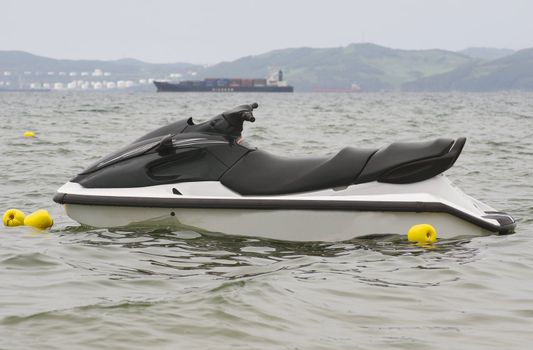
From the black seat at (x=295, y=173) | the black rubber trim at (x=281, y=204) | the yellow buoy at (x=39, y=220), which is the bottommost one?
the yellow buoy at (x=39, y=220)

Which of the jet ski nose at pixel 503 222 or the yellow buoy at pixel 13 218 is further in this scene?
the yellow buoy at pixel 13 218

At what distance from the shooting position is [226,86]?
472 feet

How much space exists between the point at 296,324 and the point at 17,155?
11.3 m

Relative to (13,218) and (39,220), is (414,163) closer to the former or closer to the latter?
(39,220)

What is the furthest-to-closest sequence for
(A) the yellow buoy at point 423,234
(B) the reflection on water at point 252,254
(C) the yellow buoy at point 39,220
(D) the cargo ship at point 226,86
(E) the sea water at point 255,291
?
(D) the cargo ship at point 226,86, (C) the yellow buoy at point 39,220, (A) the yellow buoy at point 423,234, (B) the reflection on water at point 252,254, (E) the sea water at point 255,291

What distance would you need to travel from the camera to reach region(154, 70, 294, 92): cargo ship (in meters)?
142

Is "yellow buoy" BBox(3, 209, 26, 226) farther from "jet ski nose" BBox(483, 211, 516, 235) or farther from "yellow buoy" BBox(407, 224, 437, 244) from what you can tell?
"jet ski nose" BBox(483, 211, 516, 235)

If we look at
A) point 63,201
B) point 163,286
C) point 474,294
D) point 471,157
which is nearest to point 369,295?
point 474,294

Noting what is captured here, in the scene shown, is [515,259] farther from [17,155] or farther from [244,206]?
[17,155]

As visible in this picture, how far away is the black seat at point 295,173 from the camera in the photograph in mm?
6258

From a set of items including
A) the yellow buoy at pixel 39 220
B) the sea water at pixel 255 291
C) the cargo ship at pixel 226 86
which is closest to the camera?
the sea water at pixel 255 291

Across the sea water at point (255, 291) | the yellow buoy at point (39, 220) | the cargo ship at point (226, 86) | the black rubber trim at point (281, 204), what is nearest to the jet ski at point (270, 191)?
the black rubber trim at point (281, 204)

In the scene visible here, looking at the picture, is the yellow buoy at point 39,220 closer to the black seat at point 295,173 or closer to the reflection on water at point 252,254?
the reflection on water at point 252,254

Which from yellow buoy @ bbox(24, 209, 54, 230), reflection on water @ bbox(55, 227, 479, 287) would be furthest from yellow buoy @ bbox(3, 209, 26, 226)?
reflection on water @ bbox(55, 227, 479, 287)
